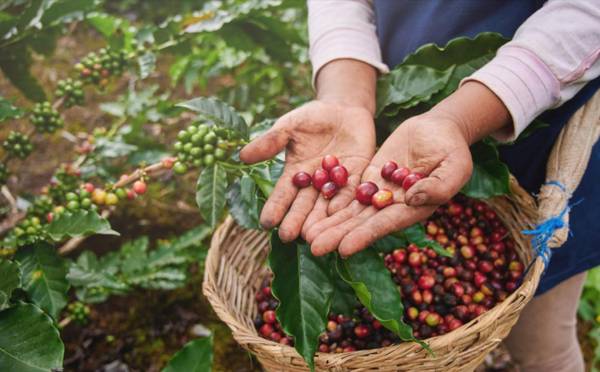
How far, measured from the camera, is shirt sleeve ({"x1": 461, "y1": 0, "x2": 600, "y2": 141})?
1.37 m

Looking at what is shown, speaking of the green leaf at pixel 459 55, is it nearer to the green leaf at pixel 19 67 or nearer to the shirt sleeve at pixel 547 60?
the shirt sleeve at pixel 547 60

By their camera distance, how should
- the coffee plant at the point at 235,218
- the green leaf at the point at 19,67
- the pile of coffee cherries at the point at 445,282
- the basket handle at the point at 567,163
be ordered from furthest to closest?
the green leaf at the point at 19,67
the pile of coffee cherries at the point at 445,282
the basket handle at the point at 567,163
the coffee plant at the point at 235,218

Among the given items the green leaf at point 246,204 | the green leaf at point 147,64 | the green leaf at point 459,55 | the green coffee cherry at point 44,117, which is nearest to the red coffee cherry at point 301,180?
the green leaf at point 246,204

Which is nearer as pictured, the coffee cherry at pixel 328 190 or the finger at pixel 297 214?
the finger at pixel 297 214

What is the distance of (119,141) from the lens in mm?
2264

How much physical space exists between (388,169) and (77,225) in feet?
3.09

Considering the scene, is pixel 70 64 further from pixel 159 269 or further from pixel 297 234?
pixel 297 234

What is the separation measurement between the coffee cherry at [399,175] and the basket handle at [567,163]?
40 centimetres

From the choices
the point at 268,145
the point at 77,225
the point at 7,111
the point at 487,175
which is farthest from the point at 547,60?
the point at 7,111

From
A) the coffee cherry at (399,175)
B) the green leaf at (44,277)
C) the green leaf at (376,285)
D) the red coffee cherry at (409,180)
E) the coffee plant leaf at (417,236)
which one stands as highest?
the red coffee cherry at (409,180)

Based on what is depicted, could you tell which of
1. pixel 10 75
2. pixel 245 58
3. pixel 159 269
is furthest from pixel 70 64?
pixel 159 269

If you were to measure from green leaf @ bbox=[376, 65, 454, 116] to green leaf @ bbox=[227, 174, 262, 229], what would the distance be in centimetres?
51

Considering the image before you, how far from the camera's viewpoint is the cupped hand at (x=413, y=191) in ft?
4.14

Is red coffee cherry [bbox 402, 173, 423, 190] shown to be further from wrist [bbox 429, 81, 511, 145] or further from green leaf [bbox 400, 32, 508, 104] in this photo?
green leaf [bbox 400, 32, 508, 104]
